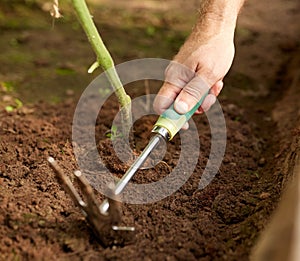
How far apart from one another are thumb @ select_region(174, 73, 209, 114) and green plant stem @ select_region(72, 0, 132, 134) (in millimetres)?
209

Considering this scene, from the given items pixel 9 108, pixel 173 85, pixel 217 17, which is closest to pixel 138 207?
pixel 173 85

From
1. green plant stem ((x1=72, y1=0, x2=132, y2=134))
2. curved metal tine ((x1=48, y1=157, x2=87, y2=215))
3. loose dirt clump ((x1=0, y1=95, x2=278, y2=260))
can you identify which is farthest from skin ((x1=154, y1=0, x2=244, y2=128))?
curved metal tine ((x1=48, y1=157, x2=87, y2=215))

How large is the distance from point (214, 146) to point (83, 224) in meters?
0.75

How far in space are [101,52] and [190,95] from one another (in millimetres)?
357

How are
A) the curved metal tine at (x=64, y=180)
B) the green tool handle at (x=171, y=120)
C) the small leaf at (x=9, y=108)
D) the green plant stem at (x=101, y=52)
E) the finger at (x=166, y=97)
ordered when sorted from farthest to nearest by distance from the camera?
1. the small leaf at (x=9, y=108)
2. the finger at (x=166, y=97)
3. the green tool handle at (x=171, y=120)
4. the green plant stem at (x=101, y=52)
5. the curved metal tine at (x=64, y=180)

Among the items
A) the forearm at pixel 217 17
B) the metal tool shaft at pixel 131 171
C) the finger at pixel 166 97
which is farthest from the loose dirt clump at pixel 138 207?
the forearm at pixel 217 17

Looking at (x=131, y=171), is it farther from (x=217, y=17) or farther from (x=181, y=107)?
(x=217, y=17)

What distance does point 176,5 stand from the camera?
3.46 meters

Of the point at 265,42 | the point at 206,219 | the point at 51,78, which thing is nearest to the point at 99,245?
the point at 206,219

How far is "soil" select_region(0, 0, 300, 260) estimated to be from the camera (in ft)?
4.62

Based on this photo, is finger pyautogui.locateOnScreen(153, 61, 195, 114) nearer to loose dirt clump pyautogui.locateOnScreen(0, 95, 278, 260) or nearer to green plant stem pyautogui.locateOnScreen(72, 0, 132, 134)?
green plant stem pyautogui.locateOnScreen(72, 0, 132, 134)

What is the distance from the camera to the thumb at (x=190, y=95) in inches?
65.3

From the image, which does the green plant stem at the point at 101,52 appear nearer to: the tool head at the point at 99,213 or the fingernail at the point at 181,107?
the fingernail at the point at 181,107

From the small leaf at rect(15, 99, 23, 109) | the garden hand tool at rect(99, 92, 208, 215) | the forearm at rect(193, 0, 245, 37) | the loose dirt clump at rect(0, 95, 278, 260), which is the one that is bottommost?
the loose dirt clump at rect(0, 95, 278, 260)
